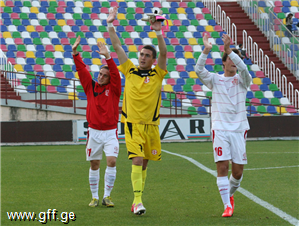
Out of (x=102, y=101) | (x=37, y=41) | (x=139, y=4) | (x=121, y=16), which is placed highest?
(x=139, y=4)

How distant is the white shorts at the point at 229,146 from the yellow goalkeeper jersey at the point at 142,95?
828mm

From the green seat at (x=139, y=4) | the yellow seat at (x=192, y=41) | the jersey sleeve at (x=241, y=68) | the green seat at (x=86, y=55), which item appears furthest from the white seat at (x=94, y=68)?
the jersey sleeve at (x=241, y=68)

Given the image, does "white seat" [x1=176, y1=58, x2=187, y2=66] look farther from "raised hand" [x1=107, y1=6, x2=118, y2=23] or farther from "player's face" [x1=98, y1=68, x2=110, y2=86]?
"raised hand" [x1=107, y1=6, x2=118, y2=23]

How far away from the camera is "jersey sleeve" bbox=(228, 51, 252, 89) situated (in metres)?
5.47

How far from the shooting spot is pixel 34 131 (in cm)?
1769

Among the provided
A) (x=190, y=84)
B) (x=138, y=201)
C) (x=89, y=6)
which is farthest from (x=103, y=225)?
(x=89, y=6)

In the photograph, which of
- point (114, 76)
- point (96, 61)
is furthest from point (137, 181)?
point (96, 61)

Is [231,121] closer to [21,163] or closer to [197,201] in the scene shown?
[197,201]

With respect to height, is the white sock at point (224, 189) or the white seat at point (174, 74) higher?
the white seat at point (174, 74)

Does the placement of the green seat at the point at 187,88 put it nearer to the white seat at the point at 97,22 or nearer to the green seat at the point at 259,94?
the green seat at the point at 259,94

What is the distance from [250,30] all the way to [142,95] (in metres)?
22.9

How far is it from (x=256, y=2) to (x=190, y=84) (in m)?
8.52

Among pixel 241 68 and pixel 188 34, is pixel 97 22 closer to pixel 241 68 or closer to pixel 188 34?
pixel 188 34

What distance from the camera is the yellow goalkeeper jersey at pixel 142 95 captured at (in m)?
5.71
